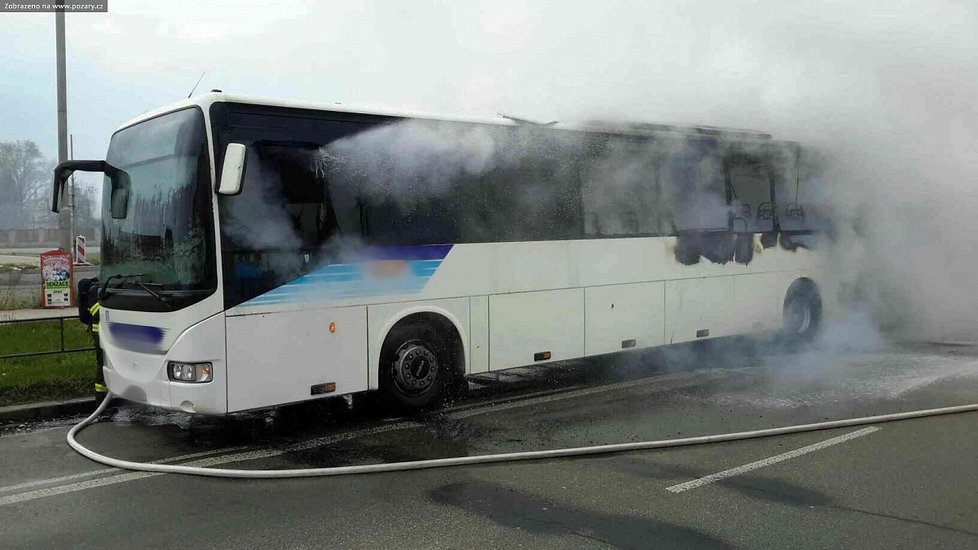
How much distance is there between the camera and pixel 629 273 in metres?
8.93

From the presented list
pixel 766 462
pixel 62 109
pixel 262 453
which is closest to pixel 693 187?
pixel 766 462

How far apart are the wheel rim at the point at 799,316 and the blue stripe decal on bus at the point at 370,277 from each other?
589cm

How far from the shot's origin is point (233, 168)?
231 inches

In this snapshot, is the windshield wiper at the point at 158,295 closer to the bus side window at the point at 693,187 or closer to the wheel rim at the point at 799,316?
the bus side window at the point at 693,187

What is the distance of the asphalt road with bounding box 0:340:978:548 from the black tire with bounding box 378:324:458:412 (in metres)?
0.22

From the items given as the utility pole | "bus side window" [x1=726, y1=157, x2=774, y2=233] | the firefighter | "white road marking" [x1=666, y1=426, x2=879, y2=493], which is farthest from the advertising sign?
"white road marking" [x1=666, y1=426, x2=879, y2=493]

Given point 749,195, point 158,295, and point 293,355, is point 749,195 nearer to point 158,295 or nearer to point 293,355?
point 293,355

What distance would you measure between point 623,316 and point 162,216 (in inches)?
197

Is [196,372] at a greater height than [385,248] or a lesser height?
lesser

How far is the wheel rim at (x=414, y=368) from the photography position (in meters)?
7.14

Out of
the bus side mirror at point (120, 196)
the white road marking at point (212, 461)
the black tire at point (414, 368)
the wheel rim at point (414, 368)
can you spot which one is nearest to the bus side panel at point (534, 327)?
the black tire at point (414, 368)

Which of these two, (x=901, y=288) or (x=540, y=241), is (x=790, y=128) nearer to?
(x=901, y=288)

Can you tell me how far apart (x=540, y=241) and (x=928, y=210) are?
282 inches

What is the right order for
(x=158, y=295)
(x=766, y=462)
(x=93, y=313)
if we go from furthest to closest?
(x=93, y=313)
(x=158, y=295)
(x=766, y=462)
